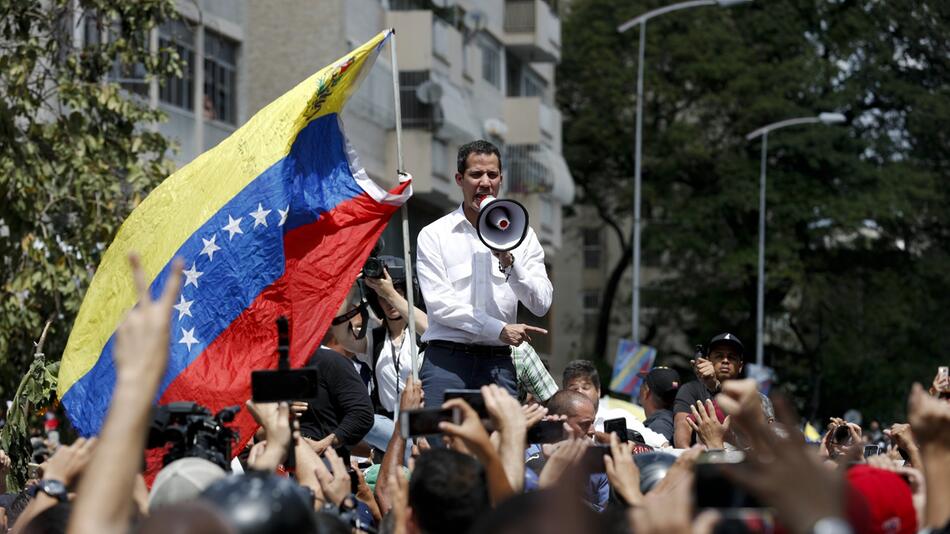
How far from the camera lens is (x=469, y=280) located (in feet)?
30.5

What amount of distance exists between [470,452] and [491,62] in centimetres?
3736

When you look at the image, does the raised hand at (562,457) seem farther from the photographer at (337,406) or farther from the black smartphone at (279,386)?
the photographer at (337,406)

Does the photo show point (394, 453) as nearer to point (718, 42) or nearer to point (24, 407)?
point (24, 407)

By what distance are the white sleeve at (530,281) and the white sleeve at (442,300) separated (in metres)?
0.20

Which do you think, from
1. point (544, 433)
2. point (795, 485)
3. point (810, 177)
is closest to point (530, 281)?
point (544, 433)

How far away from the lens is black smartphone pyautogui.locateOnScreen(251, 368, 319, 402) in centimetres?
651


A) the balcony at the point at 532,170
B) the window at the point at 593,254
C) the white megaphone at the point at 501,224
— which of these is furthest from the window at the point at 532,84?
the white megaphone at the point at 501,224

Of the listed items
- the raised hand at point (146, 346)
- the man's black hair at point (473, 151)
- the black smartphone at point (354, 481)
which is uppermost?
the man's black hair at point (473, 151)

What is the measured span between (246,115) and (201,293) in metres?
22.5

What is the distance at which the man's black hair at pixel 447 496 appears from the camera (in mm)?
5570

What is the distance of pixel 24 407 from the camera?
11734mm

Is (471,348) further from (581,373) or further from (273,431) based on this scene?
(273,431)

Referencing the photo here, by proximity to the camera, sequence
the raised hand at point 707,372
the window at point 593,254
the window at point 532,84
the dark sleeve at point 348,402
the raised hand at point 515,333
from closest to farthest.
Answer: the raised hand at point 515,333 → the dark sleeve at point 348,402 → the raised hand at point 707,372 → the window at point 532,84 → the window at point 593,254

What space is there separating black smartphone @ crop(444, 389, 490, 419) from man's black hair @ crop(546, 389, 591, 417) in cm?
242
